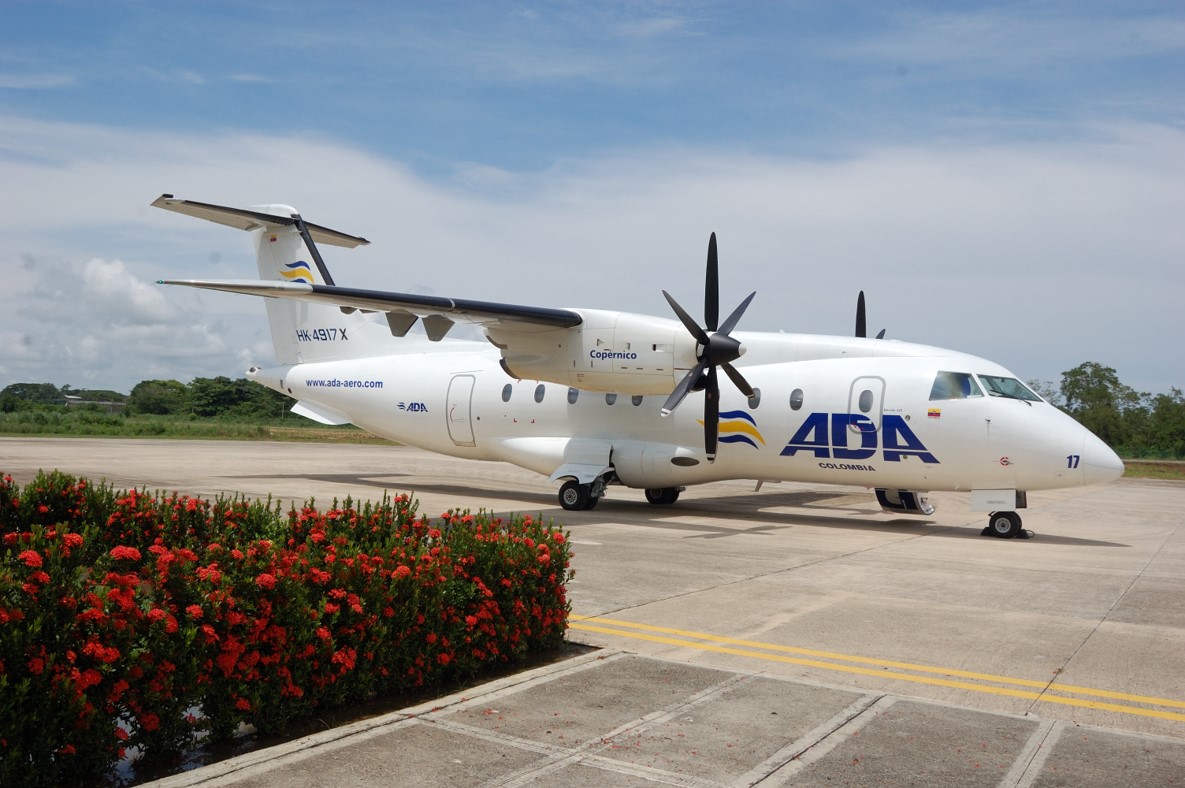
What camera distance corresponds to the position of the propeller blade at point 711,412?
723 inches

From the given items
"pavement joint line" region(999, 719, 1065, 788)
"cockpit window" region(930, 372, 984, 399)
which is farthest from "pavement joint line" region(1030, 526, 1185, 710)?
"cockpit window" region(930, 372, 984, 399)

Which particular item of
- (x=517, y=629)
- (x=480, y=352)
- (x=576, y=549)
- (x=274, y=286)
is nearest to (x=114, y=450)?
(x=480, y=352)

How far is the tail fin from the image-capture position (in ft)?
81.0

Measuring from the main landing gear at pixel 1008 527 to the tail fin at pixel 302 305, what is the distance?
15356 millimetres

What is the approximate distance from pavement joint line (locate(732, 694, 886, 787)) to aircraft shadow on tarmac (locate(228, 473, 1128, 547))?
28.8ft

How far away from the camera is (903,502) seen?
21.0 metres

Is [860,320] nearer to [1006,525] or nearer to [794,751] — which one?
[1006,525]

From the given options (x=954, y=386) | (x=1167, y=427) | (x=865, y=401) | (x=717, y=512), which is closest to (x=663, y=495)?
(x=717, y=512)

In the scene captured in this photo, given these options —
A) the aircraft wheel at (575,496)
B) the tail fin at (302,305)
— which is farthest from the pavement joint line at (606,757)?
the tail fin at (302,305)

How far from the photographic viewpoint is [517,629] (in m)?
7.64

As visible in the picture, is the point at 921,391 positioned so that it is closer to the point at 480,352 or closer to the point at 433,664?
the point at 480,352

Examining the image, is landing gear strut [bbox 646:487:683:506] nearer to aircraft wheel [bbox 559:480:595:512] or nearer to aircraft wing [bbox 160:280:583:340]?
aircraft wheel [bbox 559:480:595:512]

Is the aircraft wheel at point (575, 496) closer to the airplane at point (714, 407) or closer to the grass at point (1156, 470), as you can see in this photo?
the airplane at point (714, 407)

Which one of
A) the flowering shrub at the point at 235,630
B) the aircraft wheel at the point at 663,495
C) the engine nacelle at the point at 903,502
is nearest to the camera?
the flowering shrub at the point at 235,630
